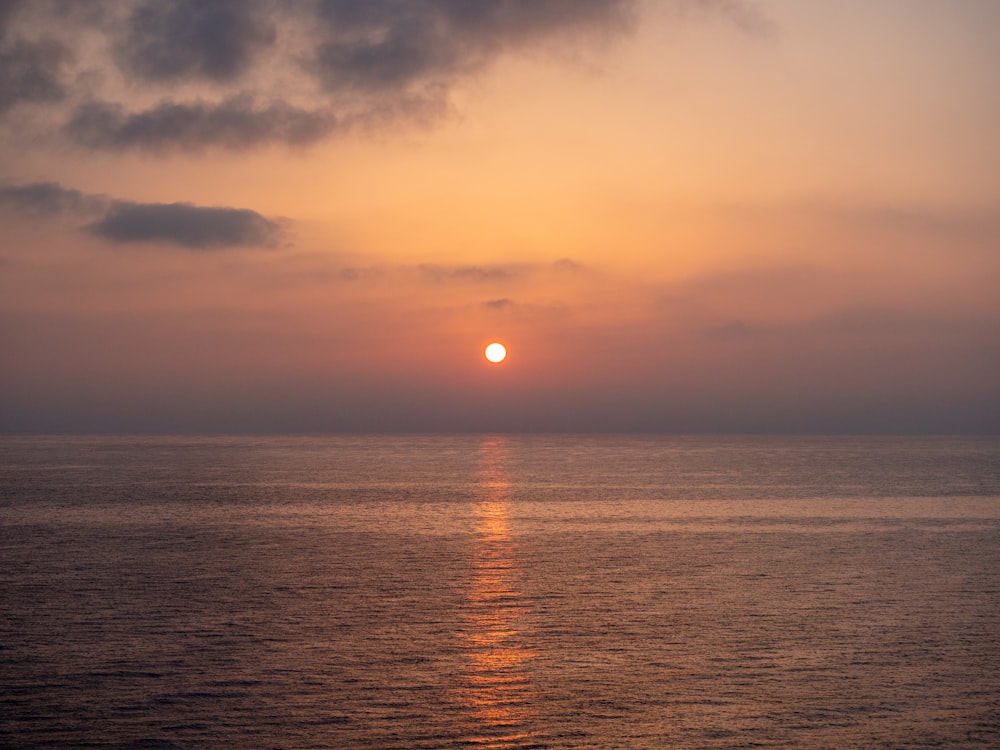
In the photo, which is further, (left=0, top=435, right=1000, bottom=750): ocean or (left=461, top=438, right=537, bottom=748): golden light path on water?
(left=461, top=438, right=537, bottom=748): golden light path on water

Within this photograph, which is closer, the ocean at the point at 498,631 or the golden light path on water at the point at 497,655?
the ocean at the point at 498,631

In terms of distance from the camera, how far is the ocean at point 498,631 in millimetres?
27203

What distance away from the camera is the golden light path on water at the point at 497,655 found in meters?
27.4

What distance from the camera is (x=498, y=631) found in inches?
1501

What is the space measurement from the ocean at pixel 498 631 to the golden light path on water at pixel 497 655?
147mm

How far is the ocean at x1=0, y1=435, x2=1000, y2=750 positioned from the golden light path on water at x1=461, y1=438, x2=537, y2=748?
0.48ft

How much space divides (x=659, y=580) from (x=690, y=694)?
67.0 ft

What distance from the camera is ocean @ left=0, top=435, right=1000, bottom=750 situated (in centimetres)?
2720

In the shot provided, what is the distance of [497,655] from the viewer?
34312mm

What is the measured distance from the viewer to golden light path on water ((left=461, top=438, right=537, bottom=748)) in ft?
89.8

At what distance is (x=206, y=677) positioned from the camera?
31.2 metres

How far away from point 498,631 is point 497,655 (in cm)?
382

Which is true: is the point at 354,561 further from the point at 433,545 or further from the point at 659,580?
the point at 659,580

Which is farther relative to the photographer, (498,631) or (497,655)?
(498,631)
